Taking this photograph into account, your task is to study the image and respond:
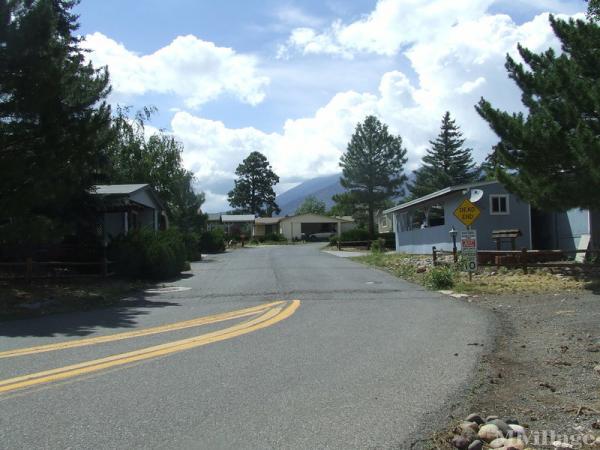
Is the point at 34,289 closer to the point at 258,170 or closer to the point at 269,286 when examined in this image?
the point at 269,286

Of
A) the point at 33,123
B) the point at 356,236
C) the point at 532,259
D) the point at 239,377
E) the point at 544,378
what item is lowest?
the point at 544,378

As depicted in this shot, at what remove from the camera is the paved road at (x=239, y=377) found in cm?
486

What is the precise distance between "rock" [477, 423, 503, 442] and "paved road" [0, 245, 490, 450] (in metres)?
0.53

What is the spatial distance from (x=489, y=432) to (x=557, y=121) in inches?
575

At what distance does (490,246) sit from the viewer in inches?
1083

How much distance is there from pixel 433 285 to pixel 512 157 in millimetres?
4742

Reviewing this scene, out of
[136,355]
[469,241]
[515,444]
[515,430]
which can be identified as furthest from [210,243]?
[515,444]

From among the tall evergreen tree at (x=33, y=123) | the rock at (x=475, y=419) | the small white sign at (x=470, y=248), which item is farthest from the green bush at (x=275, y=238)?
the rock at (x=475, y=419)

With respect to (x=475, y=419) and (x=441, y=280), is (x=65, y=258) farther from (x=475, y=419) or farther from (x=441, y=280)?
(x=475, y=419)

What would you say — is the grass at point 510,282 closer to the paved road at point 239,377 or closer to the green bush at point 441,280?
the green bush at point 441,280

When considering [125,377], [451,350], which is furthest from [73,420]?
[451,350]

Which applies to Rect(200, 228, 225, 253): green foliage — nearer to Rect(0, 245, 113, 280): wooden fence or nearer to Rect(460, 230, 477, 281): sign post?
Rect(0, 245, 113, 280): wooden fence

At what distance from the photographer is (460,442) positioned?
15.0ft

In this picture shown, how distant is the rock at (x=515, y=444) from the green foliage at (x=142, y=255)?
667 inches
